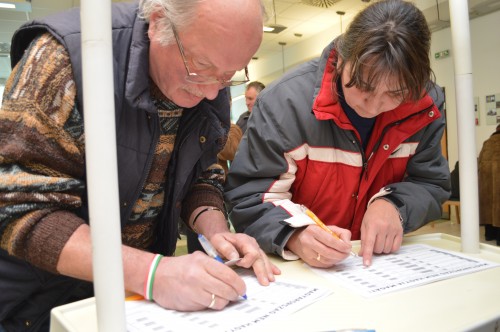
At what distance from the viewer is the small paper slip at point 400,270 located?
0.77 meters

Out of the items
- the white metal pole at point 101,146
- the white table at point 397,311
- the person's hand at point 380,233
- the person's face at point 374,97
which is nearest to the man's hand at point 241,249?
the white table at point 397,311

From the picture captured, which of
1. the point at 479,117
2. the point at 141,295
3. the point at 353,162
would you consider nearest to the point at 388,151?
the point at 353,162

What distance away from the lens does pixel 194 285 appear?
0.66 meters

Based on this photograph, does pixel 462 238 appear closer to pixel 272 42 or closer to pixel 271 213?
pixel 271 213

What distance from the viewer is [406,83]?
3.29 feet

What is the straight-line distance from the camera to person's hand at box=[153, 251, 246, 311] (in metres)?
0.66

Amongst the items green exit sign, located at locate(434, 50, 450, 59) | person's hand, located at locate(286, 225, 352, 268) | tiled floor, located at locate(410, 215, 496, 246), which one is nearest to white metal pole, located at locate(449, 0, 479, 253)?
person's hand, located at locate(286, 225, 352, 268)

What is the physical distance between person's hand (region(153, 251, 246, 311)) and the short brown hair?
606 millimetres

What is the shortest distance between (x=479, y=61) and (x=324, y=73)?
5340 millimetres

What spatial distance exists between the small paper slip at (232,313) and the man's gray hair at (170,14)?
1.66ft

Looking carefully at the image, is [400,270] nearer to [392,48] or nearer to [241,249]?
[241,249]

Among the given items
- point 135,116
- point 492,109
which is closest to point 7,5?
point 135,116

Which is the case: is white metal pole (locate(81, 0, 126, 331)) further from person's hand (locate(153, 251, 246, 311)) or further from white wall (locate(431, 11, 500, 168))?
white wall (locate(431, 11, 500, 168))

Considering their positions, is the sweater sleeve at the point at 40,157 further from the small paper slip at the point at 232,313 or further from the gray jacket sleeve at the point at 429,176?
the gray jacket sleeve at the point at 429,176
